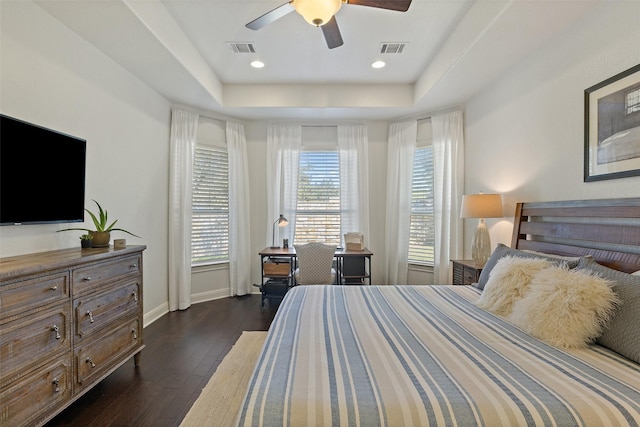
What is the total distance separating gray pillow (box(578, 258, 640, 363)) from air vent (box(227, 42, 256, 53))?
3.45 meters

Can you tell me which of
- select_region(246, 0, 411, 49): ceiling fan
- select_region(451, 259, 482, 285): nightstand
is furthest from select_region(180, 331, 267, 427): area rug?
select_region(246, 0, 411, 49): ceiling fan

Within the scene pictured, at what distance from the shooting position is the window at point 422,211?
14.1ft

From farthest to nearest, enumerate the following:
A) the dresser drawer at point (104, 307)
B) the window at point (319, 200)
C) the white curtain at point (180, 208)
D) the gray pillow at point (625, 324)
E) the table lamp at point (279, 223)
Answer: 1. the window at point (319, 200)
2. the table lamp at point (279, 223)
3. the white curtain at point (180, 208)
4. the dresser drawer at point (104, 307)
5. the gray pillow at point (625, 324)

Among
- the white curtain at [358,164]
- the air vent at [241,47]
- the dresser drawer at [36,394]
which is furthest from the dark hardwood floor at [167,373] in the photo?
the air vent at [241,47]

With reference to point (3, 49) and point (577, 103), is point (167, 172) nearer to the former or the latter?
point (3, 49)

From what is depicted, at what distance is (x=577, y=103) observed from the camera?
86.4 inches

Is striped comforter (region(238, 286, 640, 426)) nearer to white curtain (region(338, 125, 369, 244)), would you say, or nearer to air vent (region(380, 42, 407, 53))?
air vent (region(380, 42, 407, 53))

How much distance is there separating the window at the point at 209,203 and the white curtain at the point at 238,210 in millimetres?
108

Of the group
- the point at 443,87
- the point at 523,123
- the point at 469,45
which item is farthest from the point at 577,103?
the point at 443,87

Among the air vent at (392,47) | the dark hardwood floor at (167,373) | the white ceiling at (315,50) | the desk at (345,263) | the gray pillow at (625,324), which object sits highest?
the air vent at (392,47)

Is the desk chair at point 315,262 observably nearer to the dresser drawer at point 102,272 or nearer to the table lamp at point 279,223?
the table lamp at point 279,223

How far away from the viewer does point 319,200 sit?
4664 mm

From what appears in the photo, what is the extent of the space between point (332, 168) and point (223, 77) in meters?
1.97

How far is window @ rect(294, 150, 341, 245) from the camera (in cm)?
464
